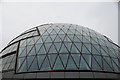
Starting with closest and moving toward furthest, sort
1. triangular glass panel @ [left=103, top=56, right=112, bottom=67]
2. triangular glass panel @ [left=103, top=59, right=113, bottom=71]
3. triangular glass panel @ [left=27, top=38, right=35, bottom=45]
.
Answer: triangular glass panel @ [left=103, top=59, right=113, bottom=71], triangular glass panel @ [left=103, top=56, right=112, bottom=67], triangular glass panel @ [left=27, top=38, right=35, bottom=45]

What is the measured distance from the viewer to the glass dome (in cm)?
2172

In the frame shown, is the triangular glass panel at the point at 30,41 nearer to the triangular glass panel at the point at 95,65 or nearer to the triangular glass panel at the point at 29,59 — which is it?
the triangular glass panel at the point at 29,59

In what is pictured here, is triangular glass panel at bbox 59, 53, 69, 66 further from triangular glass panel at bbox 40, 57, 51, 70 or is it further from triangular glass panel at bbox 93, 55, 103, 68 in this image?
triangular glass panel at bbox 93, 55, 103, 68

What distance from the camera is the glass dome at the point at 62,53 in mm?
21719

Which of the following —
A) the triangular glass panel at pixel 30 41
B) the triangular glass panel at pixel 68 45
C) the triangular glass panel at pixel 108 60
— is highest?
the triangular glass panel at pixel 30 41

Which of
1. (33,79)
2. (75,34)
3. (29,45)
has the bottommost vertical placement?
(33,79)

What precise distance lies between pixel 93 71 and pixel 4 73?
36.5 ft

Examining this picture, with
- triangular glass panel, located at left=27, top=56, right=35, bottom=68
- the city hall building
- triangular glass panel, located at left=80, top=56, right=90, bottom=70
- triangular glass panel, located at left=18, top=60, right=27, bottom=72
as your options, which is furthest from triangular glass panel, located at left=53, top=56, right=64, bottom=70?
triangular glass panel, located at left=18, top=60, right=27, bottom=72

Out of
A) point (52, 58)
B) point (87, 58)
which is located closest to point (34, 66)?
point (52, 58)

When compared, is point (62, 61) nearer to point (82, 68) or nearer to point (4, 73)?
point (82, 68)

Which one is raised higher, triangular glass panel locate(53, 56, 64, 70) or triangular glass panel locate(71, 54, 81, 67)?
triangular glass panel locate(71, 54, 81, 67)

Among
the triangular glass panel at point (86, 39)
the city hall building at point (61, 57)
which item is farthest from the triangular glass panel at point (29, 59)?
the triangular glass panel at point (86, 39)

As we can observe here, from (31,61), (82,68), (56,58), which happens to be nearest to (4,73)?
(31,61)

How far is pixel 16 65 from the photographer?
74.7 feet
